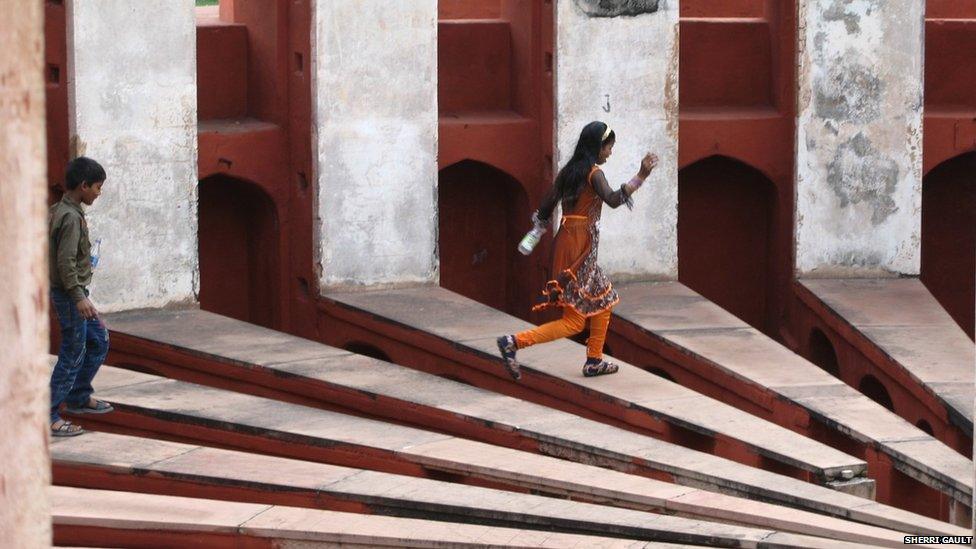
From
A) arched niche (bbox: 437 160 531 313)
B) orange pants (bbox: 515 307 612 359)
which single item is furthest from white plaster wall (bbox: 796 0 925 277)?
orange pants (bbox: 515 307 612 359)

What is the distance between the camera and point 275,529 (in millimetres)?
7625

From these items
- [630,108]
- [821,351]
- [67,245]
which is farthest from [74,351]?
[821,351]

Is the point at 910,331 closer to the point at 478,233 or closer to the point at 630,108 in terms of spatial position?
the point at 630,108

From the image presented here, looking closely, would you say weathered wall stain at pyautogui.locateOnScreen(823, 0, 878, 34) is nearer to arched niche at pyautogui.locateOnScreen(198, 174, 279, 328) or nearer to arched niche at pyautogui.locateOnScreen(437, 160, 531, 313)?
arched niche at pyautogui.locateOnScreen(437, 160, 531, 313)

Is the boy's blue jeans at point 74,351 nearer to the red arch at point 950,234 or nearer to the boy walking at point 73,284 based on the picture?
the boy walking at point 73,284

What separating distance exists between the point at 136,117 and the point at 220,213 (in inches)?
62.3

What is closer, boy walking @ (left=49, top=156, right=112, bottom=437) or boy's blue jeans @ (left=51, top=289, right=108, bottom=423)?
boy walking @ (left=49, top=156, right=112, bottom=437)

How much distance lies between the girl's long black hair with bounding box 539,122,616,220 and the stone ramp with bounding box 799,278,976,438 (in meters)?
2.35

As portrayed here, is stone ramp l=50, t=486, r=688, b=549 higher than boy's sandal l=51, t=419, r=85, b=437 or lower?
lower

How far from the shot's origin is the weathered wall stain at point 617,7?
42.0 feet

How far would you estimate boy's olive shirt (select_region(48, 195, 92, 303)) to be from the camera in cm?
867

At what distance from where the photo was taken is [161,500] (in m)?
7.96

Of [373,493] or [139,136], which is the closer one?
[373,493]

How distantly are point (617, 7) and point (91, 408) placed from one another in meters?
5.17
